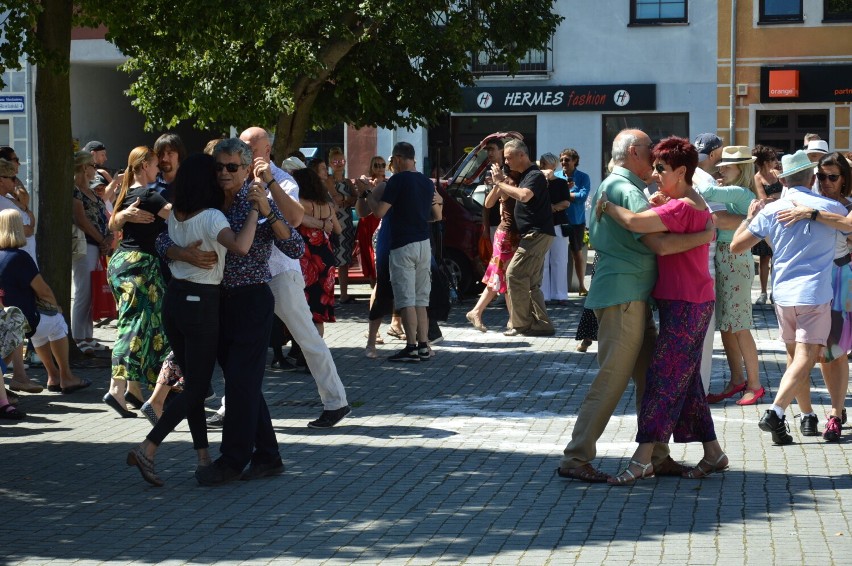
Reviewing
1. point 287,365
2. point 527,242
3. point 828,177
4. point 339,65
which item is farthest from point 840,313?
point 339,65

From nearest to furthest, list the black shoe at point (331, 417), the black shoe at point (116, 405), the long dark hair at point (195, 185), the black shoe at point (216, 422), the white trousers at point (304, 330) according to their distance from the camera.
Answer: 1. the long dark hair at point (195, 185)
2. the white trousers at point (304, 330)
3. the black shoe at point (331, 417)
4. the black shoe at point (216, 422)
5. the black shoe at point (116, 405)

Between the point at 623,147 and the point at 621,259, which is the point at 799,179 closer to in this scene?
the point at 623,147

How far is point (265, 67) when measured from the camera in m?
17.4

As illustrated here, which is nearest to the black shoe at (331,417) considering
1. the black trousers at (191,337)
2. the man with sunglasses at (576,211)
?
the black trousers at (191,337)

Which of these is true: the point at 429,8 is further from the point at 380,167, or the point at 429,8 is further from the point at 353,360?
the point at 353,360

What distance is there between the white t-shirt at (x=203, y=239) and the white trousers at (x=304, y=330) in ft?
4.65

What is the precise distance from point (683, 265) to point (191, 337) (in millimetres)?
2758

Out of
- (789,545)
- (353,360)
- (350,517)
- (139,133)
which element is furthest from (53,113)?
(139,133)

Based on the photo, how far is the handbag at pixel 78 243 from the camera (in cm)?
1370

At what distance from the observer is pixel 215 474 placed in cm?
784

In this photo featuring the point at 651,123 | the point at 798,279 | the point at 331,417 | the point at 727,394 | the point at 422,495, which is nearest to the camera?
the point at 422,495

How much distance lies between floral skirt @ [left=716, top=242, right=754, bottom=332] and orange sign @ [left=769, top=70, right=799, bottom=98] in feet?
65.9

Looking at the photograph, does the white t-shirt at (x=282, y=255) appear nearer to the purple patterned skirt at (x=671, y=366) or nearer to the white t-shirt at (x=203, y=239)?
the white t-shirt at (x=203, y=239)

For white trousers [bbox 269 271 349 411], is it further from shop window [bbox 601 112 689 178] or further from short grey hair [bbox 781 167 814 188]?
shop window [bbox 601 112 689 178]
